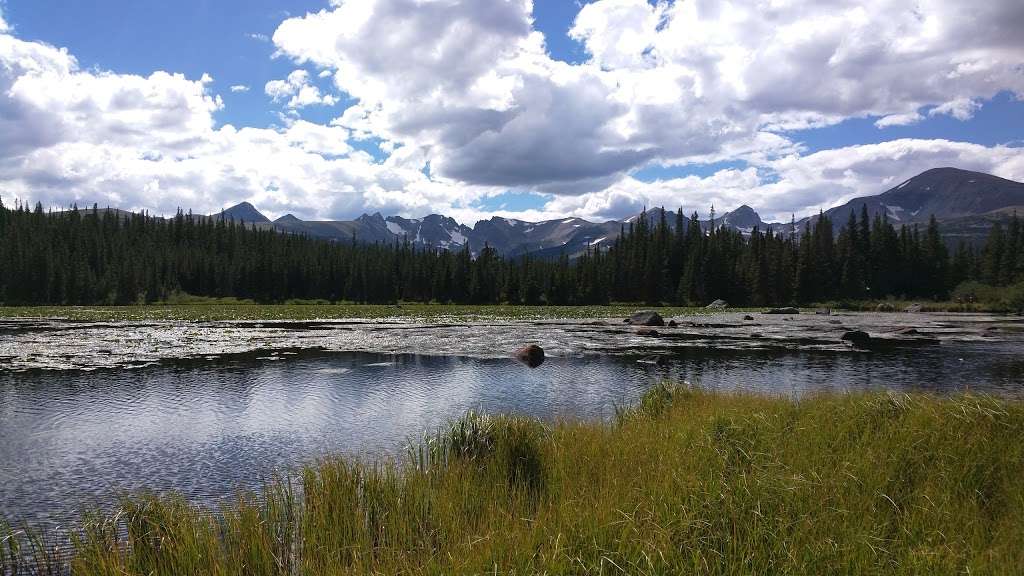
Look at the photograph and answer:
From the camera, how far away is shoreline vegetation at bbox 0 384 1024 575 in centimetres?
621

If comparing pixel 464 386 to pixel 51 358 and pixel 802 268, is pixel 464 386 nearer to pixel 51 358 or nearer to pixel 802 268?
pixel 51 358

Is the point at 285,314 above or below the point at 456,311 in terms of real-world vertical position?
above

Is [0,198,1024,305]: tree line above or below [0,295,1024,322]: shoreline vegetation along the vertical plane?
above

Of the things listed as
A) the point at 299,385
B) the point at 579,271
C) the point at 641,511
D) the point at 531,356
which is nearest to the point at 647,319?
the point at 531,356

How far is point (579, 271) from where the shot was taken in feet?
472

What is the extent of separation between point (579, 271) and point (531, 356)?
111537 millimetres

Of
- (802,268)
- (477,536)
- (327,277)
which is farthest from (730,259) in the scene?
(477,536)

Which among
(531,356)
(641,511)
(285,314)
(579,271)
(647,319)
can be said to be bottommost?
(531,356)

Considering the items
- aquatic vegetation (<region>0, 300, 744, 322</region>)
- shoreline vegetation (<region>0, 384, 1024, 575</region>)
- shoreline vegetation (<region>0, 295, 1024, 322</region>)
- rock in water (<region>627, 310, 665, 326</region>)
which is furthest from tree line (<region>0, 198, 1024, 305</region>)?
shoreline vegetation (<region>0, 384, 1024, 575</region>)

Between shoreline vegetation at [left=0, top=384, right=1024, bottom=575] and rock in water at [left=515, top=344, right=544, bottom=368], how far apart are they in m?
20.6

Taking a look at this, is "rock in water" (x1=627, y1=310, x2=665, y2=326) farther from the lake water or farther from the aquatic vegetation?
the aquatic vegetation

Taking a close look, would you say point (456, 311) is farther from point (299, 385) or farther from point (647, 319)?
point (299, 385)

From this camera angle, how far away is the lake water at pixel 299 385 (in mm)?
14188

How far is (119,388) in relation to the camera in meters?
24.2
